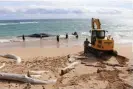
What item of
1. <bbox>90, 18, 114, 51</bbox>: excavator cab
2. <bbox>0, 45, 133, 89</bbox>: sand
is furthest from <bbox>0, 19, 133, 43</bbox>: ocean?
<bbox>0, 45, 133, 89</bbox>: sand

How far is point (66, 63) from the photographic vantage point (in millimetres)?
18219

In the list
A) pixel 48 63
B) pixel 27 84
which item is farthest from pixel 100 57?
pixel 27 84

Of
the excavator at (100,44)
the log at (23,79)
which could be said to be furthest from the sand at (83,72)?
the excavator at (100,44)

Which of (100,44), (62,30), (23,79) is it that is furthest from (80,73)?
(62,30)

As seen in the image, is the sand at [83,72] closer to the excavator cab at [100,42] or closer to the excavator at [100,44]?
the excavator at [100,44]

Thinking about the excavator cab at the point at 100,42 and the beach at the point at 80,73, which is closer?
the beach at the point at 80,73

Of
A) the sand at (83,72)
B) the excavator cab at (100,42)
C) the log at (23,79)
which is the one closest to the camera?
the sand at (83,72)

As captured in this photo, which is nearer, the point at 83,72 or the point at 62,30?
the point at 83,72

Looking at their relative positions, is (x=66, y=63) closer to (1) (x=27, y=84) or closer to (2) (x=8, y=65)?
(2) (x=8, y=65)

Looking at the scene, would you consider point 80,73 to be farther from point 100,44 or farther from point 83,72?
point 100,44

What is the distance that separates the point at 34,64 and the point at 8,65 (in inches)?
A: 64.4

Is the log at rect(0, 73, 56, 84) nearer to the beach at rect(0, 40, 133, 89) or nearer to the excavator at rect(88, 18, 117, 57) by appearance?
the beach at rect(0, 40, 133, 89)

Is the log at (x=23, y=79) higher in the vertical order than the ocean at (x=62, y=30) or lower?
lower

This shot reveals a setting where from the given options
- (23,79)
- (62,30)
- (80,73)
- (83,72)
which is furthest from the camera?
(62,30)
